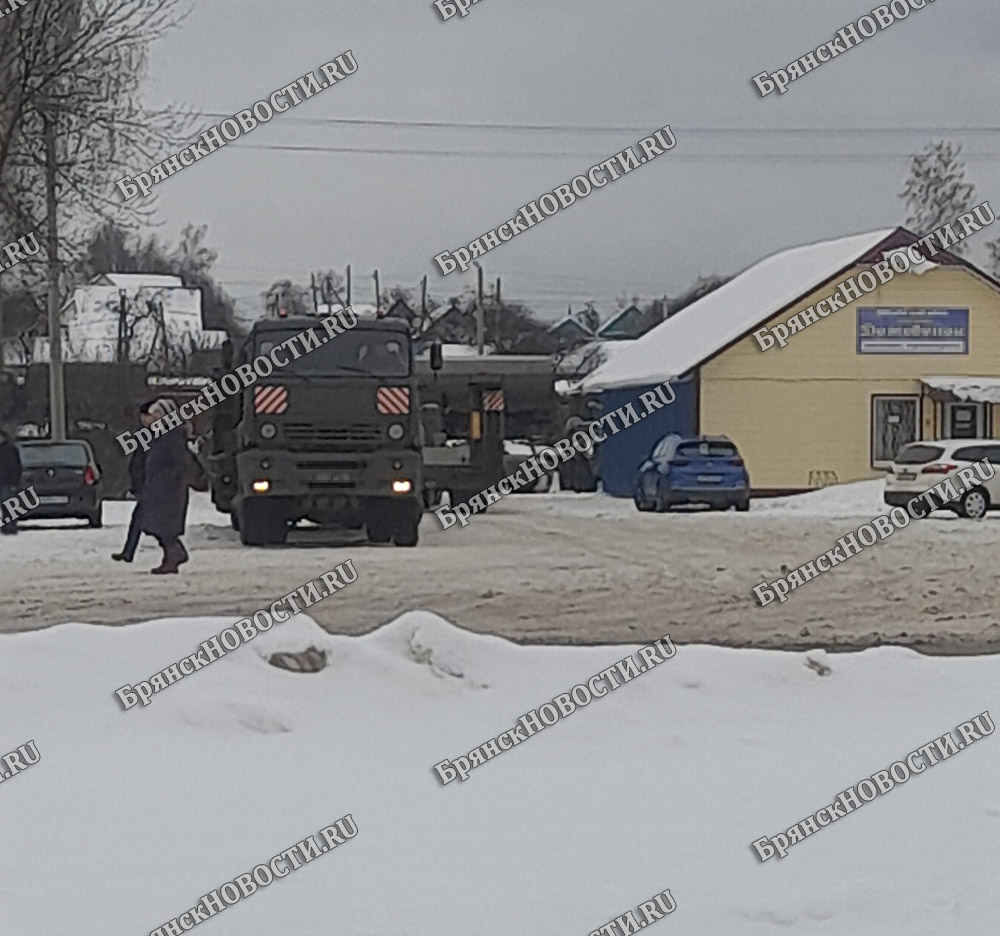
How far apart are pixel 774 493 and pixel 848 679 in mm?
29385

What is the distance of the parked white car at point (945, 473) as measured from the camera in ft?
95.2

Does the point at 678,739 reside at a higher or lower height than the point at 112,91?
lower

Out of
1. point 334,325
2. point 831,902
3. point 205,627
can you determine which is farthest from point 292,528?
point 831,902

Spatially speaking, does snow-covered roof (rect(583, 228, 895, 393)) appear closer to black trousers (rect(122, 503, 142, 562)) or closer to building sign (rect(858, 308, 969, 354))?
building sign (rect(858, 308, 969, 354))

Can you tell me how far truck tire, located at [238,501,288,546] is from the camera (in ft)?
69.4

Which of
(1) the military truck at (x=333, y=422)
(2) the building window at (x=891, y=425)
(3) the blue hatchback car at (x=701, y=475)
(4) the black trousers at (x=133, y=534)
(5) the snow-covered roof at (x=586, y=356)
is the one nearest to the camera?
(4) the black trousers at (x=133, y=534)

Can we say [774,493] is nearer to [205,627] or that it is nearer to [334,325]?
[334,325]

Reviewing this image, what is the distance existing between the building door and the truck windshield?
21940mm

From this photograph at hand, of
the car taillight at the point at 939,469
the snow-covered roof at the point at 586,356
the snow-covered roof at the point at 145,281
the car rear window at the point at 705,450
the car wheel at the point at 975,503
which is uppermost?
the snow-covered roof at the point at 145,281

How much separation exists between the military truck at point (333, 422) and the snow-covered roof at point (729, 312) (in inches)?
718

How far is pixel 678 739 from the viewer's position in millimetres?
8211

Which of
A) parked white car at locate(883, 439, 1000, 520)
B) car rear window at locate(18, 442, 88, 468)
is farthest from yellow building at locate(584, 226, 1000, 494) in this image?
car rear window at locate(18, 442, 88, 468)

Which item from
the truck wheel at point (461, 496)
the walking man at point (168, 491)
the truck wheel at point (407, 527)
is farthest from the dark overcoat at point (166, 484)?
the truck wheel at point (461, 496)

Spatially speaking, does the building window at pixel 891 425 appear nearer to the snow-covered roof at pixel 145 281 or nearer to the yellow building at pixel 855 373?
the yellow building at pixel 855 373
